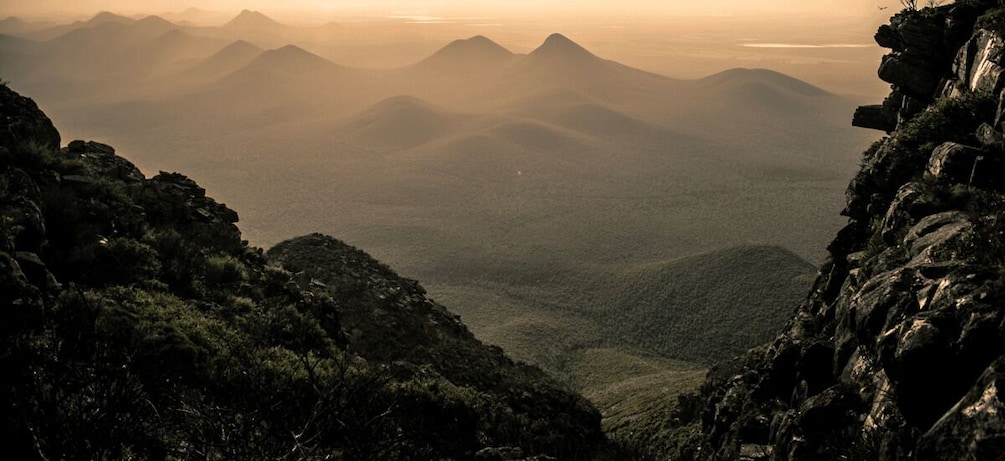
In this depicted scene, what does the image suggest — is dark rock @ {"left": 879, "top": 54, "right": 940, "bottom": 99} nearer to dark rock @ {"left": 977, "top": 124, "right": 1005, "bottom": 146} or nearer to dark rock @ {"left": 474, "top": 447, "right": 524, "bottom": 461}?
dark rock @ {"left": 977, "top": 124, "right": 1005, "bottom": 146}

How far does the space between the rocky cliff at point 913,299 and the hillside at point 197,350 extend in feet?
→ 21.9

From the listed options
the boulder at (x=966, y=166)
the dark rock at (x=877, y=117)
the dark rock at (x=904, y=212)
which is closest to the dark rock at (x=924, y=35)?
the dark rock at (x=877, y=117)

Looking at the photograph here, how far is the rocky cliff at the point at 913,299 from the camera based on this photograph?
8438mm

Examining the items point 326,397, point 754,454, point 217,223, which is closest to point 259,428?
point 326,397

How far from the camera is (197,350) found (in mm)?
14969

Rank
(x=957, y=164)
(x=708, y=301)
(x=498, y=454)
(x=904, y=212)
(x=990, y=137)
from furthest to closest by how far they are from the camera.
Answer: (x=708, y=301) < (x=498, y=454) < (x=904, y=212) < (x=990, y=137) < (x=957, y=164)

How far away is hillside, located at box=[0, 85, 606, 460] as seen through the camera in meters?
8.51

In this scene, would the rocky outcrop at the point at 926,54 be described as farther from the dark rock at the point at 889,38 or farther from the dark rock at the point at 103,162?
the dark rock at the point at 103,162

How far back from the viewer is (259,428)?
37.3ft

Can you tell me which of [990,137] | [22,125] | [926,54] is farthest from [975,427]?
[22,125]

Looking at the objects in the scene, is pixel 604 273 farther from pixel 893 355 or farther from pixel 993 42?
pixel 893 355

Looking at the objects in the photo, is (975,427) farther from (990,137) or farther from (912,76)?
(912,76)

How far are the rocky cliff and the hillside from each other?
667cm

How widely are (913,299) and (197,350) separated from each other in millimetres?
14766
